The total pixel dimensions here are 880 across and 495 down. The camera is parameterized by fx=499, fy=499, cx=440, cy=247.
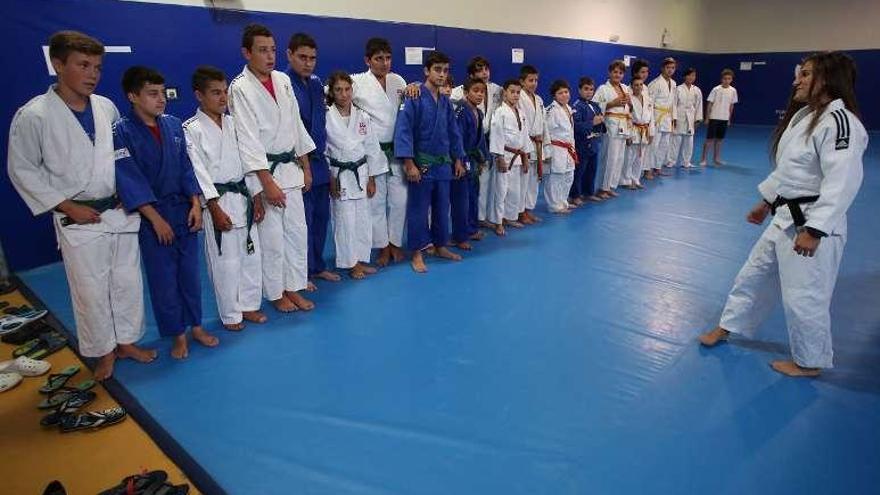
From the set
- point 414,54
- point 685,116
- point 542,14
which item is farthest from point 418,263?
point 542,14

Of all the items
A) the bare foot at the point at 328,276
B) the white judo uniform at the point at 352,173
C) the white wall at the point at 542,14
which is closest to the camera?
the white judo uniform at the point at 352,173

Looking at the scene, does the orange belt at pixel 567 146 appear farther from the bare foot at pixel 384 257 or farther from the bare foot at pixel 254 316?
the bare foot at pixel 254 316

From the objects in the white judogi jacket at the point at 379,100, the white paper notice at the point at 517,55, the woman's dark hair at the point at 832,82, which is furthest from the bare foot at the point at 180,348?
the white paper notice at the point at 517,55

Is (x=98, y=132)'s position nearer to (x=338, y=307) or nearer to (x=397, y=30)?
(x=338, y=307)

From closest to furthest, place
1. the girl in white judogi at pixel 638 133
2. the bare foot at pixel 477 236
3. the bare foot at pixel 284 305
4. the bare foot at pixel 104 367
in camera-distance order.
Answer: the bare foot at pixel 104 367 < the bare foot at pixel 284 305 < the bare foot at pixel 477 236 < the girl in white judogi at pixel 638 133

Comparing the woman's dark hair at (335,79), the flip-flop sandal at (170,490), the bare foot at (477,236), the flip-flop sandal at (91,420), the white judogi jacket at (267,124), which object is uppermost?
the woman's dark hair at (335,79)

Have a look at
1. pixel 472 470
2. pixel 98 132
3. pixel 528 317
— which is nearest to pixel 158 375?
pixel 98 132

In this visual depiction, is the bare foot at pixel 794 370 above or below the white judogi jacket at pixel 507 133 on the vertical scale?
below

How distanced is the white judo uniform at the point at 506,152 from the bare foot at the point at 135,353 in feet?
10.7

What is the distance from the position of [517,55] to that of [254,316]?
6.74 m

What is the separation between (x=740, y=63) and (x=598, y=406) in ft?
53.4

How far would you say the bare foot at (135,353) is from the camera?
2.68m

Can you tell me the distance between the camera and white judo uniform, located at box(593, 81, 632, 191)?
21.3 feet

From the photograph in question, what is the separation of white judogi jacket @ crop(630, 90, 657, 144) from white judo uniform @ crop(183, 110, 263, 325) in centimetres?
537
